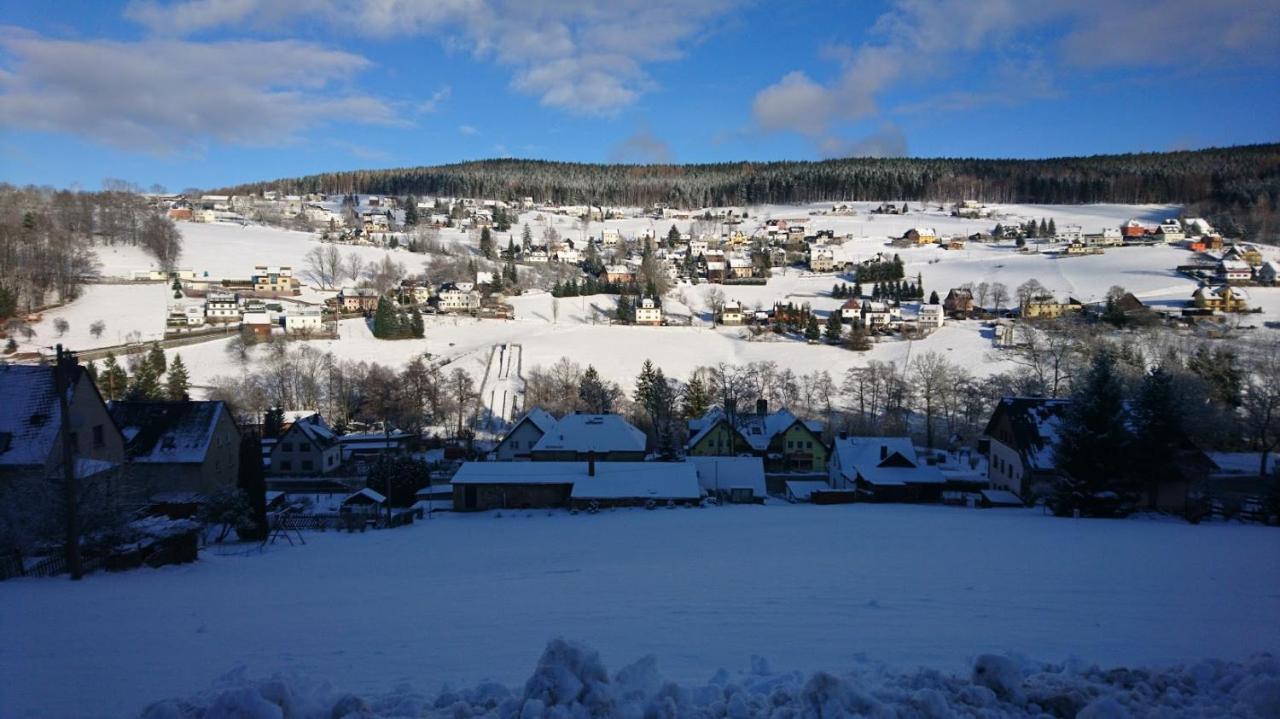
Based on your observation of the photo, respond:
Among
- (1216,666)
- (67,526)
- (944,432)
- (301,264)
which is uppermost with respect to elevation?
(301,264)

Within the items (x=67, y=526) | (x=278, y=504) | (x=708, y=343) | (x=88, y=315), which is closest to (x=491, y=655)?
(x=67, y=526)

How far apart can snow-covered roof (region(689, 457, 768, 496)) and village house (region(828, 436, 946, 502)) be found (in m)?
4.48

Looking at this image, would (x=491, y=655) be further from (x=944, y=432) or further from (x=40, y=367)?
(x=944, y=432)

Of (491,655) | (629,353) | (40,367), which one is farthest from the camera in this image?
(629,353)

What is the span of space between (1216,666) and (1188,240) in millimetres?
140820

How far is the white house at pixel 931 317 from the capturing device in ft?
240

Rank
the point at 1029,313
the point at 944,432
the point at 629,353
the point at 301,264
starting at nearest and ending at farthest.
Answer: the point at 944,432 → the point at 629,353 → the point at 1029,313 → the point at 301,264

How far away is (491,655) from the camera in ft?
21.0

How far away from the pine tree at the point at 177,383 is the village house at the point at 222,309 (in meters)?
A: 23.6

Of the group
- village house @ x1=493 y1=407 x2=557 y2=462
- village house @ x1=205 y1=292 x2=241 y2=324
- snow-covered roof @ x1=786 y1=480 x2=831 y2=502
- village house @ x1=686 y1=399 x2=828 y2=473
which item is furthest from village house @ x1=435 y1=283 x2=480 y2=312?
snow-covered roof @ x1=786 y1=480 x2=831 y2=502

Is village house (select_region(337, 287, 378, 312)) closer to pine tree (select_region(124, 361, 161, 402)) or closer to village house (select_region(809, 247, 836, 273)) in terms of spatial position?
pine tree (select_region(124, 361, 161, 402))

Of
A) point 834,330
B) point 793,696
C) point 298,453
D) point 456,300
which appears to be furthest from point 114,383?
point 834,330

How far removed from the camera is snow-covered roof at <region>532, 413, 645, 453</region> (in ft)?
116

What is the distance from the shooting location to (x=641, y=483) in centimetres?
2611
